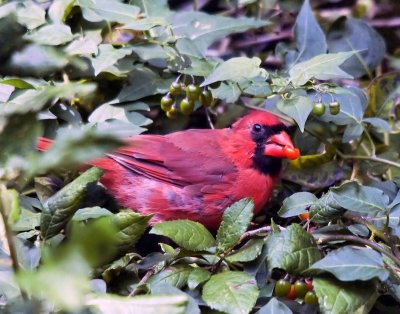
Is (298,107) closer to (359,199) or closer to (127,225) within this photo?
(359,199)

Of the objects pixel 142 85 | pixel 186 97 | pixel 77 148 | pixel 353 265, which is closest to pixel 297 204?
pixel 353 265

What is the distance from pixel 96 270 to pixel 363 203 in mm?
764

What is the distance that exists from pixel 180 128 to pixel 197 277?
1.20m

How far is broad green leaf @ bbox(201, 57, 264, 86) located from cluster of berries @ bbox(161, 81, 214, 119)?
24 centimetres

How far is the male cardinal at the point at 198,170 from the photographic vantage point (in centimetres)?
275

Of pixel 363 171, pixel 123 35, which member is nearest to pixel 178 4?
pixel 123 35

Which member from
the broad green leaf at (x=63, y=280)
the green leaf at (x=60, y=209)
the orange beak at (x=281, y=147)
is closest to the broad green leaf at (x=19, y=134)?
the broad green leaf at (x=63, y=280)

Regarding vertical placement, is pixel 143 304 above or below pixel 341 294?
above

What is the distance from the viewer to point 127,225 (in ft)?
6.30

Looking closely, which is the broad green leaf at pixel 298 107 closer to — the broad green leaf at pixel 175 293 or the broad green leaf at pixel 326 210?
the broad green leaf at pixel 326 210

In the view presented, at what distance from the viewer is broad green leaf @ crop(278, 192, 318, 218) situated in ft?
7.24

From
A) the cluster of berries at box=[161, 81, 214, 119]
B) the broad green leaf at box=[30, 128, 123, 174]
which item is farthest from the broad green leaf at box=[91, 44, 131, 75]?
the broad green leaf at box=[30, 128, 123, 174]

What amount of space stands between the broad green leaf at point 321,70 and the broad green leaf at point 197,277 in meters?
0.80

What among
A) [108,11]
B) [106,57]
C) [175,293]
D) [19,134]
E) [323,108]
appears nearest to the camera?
[19,134]
